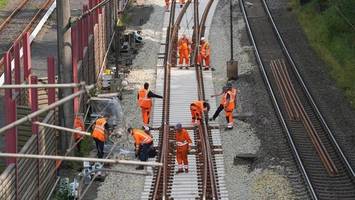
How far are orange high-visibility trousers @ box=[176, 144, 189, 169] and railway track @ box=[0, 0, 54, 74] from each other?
11432 millimetres

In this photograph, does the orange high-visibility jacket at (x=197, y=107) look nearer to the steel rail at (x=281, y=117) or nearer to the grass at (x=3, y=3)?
the steel rail at (x=281, y=117)

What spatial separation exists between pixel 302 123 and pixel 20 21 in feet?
48.1

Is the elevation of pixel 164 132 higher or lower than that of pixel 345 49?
lower

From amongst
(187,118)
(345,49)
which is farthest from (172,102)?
(345,49)

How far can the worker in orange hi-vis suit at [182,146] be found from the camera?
56.9ft

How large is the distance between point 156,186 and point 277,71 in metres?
10.7

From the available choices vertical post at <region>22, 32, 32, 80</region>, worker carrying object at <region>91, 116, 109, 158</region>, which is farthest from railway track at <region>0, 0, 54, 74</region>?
worker carrying object at <region>91, 116, 109, 158</region>

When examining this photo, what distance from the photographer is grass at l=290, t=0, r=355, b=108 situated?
25.7 m

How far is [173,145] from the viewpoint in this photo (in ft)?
64.7

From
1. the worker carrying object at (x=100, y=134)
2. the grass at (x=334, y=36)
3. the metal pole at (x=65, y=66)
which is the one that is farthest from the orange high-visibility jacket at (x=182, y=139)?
the grass at (x=334, y=36)

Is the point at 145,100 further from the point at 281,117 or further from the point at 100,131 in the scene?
the point at 281,117

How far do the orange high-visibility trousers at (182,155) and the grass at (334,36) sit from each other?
727 centimetres

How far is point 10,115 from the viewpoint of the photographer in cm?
1285

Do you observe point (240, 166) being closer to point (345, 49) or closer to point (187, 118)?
point (187, 118)
